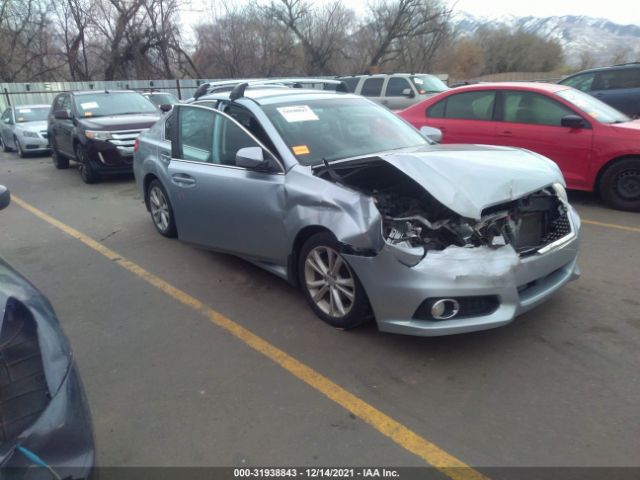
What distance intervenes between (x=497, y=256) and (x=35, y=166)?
12.5 meters

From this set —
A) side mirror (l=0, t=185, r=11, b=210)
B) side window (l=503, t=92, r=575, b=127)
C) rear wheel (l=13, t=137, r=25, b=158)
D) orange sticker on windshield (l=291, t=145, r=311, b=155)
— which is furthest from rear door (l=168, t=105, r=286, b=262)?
rear wheel (l=13, t=137, r=25, b=158)

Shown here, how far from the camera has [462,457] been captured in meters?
2.45

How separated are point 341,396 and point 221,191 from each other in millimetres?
2176

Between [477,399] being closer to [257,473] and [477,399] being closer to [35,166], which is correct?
[257,473]

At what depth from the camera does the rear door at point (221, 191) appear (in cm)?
395

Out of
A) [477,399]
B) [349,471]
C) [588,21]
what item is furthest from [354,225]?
[588,21]

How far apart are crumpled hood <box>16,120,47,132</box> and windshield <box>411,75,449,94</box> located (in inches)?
413

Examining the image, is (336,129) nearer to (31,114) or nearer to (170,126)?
(170,126)

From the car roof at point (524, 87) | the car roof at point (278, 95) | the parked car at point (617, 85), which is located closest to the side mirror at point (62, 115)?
the car roof at point (278, 95)

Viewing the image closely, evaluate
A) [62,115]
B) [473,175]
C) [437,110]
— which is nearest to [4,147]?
[62,115]

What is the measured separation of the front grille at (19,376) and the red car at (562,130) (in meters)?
6.45

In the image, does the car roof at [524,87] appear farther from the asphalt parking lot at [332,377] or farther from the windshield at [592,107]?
the asphalt parking lot at [332,377]

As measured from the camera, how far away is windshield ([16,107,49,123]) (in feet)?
47.5

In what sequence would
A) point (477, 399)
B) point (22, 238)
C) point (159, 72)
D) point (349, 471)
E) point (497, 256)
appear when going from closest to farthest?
point (349, 471), point (477, 399), point (497, 256), point (22, 238), point (159, 72)
